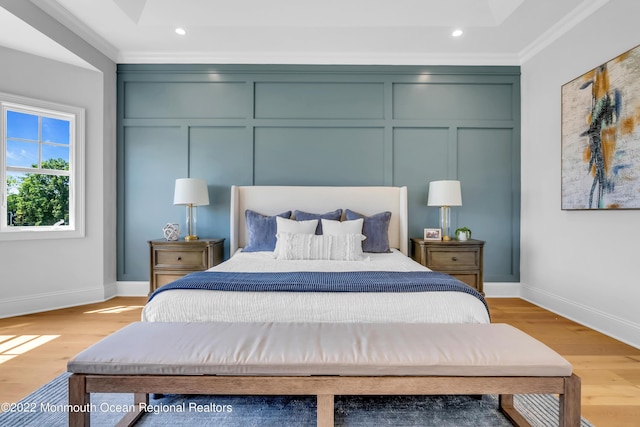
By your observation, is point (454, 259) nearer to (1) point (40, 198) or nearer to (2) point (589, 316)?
(2) point (589, 316)

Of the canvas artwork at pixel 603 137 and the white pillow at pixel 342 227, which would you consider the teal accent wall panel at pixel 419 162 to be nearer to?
the white pillow at pixel 342 227

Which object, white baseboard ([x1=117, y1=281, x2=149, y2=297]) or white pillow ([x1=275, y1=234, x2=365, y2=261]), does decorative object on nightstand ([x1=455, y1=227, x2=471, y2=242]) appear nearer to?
white pillow ([x1=275, y1=234, x2=365, y2=261])

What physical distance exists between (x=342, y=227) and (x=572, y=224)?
2.28m

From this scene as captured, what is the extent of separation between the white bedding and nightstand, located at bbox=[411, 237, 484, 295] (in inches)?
64.2

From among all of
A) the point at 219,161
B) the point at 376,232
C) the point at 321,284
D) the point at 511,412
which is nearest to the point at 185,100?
the point at 219,161

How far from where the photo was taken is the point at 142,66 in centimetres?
381

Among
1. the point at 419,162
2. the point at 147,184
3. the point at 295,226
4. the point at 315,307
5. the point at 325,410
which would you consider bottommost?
the point at 325,410

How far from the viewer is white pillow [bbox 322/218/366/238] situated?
3141mm

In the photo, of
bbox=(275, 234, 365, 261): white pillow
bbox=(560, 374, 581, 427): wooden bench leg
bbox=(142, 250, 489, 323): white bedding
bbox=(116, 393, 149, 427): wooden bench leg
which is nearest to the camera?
bbox=(560, 374, 581, 427): wooden bench leg

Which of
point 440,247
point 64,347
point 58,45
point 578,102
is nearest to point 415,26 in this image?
point 578,102

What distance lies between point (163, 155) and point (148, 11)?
59.3 inches

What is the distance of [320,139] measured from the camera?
3.86m

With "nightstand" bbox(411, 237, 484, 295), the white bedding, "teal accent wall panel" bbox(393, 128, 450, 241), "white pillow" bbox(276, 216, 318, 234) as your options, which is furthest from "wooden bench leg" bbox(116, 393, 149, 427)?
"teal accent wall panel" bbox(393, 128, 450, 241)

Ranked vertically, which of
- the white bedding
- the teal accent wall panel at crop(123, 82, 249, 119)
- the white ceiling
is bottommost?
the white bedding
